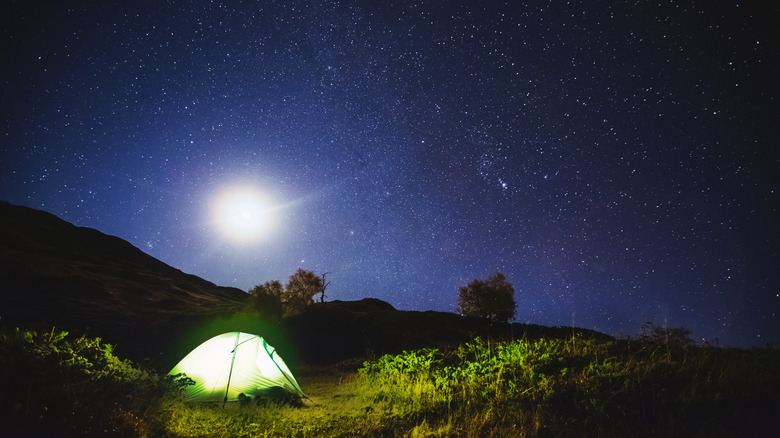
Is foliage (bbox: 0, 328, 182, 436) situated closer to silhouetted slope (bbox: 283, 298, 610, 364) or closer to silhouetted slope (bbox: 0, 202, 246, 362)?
silhouetted slope (bbox: 283, 298, 610, 364)

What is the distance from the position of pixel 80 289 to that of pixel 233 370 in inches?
962

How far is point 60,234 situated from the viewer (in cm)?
4334

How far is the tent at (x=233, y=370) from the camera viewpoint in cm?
969

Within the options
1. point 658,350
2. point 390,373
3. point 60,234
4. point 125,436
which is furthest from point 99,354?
point 60,234

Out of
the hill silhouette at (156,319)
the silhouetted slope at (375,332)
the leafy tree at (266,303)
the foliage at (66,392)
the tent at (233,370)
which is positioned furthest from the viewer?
the leafy tree at (266,303)

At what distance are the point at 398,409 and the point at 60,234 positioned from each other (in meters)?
55.3

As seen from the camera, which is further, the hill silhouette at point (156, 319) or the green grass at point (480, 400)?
the hill silhouette at point (156, 319)

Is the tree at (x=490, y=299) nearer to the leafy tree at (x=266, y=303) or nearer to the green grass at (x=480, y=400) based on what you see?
the leafy tree at (x=266, y=303)

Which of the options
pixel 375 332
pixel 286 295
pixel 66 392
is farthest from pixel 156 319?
pixel 66 392

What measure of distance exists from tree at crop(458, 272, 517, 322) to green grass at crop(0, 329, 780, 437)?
26.9 m

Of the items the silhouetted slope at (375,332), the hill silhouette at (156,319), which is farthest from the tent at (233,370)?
the silhouetted slope at (375,332)

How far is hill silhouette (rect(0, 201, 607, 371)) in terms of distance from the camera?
19.2m

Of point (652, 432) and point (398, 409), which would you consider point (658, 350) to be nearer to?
point (652, 432)

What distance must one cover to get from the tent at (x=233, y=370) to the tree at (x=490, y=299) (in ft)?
88.7
